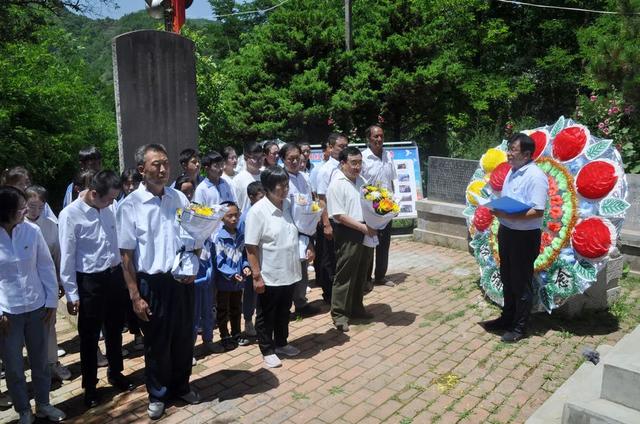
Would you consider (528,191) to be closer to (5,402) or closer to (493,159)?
(493,159)

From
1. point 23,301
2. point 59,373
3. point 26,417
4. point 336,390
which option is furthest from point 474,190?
point 26,417

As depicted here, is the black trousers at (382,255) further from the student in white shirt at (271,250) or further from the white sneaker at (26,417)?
the white sneaker at (26,417)

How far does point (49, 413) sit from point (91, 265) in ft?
3.56

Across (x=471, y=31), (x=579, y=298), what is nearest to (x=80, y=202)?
(x=579, y=298)

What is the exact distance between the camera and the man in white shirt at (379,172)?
6.56 m

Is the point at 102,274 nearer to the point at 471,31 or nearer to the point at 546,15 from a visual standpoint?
the point at 471,31

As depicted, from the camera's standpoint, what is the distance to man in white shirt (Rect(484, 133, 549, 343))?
190 inches

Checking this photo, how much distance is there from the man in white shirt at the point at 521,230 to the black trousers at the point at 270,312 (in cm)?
205

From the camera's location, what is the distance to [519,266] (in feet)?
16.4

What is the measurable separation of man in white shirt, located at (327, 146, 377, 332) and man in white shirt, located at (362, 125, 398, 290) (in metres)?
1.10

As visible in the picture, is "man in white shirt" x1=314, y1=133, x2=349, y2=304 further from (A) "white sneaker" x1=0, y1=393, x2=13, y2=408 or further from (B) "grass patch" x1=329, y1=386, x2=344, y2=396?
(A) "white sneaker" x1=0, y1=393, x2=13, y2=408

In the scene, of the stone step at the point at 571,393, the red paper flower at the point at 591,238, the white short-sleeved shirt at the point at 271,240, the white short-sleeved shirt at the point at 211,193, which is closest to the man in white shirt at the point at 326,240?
the white short-sleeved shirt at the point at 211,193

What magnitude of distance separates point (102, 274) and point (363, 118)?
1056cm

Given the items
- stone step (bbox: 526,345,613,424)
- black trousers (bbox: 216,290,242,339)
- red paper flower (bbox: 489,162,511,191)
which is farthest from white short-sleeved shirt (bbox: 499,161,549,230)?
black trousers (bbox: 216,290,242,339)
